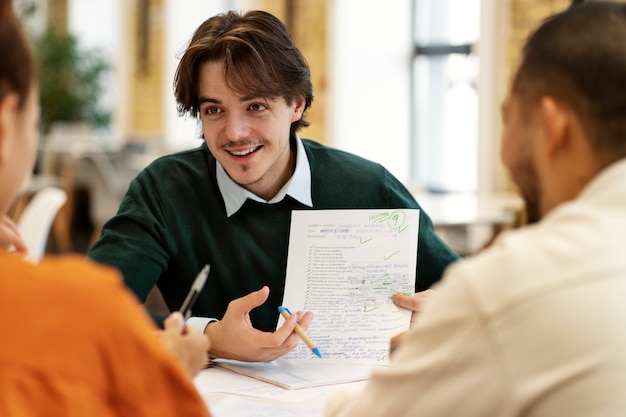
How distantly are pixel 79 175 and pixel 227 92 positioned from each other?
7419mm

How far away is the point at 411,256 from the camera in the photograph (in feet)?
6.24

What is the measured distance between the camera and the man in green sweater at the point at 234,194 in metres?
2.07

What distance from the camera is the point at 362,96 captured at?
330 inches

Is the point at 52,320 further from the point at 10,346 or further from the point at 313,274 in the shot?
the point at 313,274

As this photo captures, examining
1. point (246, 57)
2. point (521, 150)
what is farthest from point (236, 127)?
point (521, 150)

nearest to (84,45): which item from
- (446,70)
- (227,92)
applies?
(446,70)

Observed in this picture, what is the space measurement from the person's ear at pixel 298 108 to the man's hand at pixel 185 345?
3.37 feet

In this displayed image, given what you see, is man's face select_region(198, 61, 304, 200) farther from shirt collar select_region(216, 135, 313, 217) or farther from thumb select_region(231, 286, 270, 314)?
thumb select_region(231, 286, 270, 314)

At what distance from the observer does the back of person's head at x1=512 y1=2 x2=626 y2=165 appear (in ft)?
3.48

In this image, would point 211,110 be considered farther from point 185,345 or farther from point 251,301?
point 185,345

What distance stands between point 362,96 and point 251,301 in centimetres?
675

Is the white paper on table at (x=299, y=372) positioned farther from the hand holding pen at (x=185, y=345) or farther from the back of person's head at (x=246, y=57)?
the back of person's head at (x=246, y=57)

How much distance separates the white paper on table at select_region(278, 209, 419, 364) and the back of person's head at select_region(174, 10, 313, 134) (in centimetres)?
36

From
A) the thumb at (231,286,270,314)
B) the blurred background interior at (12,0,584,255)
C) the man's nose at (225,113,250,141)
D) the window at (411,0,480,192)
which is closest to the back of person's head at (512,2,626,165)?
the thumb at (231,286,270,314)
